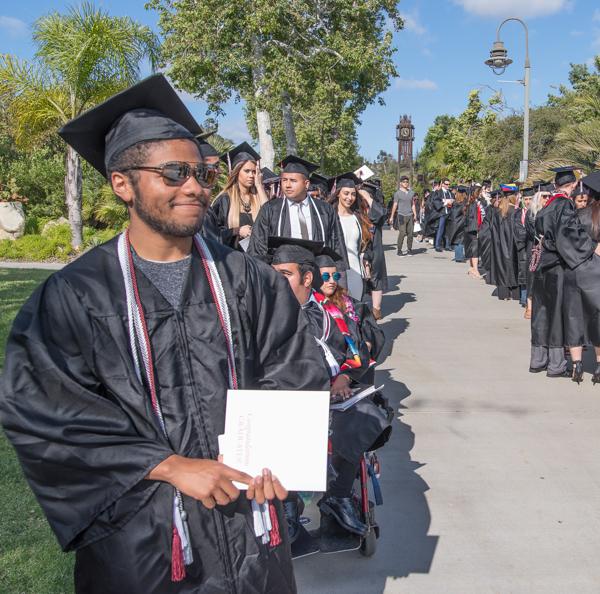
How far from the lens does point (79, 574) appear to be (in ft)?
6.72

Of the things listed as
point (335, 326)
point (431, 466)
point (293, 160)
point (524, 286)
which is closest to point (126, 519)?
point (335, 326)

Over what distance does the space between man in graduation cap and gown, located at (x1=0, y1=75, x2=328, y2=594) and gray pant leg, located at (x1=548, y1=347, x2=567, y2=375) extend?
5.93 m

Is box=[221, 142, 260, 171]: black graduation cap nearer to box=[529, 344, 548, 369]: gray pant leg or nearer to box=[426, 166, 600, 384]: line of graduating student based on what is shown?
box=[426, 166, 600, 384]: line of graduating student

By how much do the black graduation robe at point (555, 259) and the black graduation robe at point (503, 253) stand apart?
4.52 m

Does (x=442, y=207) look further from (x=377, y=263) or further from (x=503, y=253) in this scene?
(x=377, y=263)

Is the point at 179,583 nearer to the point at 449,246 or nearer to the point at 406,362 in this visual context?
the point at 406,362

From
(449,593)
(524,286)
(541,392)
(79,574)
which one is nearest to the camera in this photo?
(79,574)

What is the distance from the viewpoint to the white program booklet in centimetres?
185

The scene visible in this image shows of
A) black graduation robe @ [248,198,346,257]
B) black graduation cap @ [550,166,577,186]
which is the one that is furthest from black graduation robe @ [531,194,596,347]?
black graduation robe @ [248,198,346,257]

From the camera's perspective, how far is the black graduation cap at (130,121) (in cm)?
207

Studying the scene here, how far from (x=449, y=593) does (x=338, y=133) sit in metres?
29.1

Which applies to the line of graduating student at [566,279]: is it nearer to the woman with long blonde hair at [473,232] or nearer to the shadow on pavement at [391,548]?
the shadow on pavement at [391,548]

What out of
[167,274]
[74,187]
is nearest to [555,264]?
[167,274]

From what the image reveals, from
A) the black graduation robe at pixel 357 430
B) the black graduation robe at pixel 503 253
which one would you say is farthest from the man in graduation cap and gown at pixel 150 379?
the black graduation robe at pixel 503 253
